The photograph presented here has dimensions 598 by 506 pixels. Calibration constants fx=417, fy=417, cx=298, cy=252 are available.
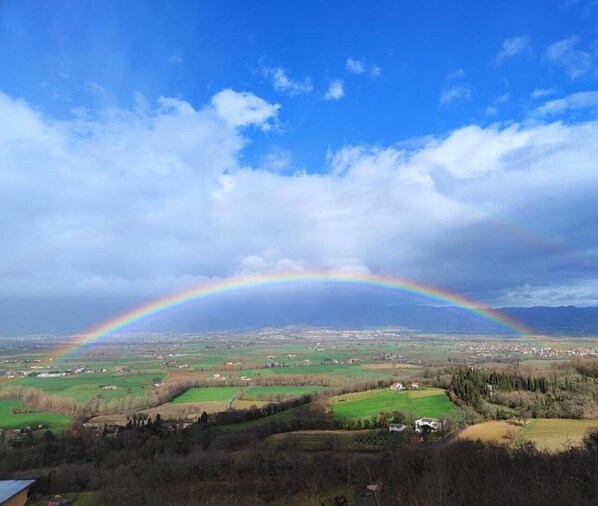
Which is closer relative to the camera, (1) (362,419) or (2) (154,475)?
(2) (154,475)

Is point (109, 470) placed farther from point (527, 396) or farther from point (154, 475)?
point (527, 396)

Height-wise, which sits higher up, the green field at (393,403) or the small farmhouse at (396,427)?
the green field at (393,403)

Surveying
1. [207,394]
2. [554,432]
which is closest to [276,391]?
[207,394]

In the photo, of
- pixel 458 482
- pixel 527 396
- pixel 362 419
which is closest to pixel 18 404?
pixel 362 419

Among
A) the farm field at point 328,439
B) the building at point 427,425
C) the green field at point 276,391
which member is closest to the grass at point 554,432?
the building at point 427,425

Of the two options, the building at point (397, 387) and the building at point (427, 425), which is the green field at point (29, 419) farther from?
the building at point (397, 387)
